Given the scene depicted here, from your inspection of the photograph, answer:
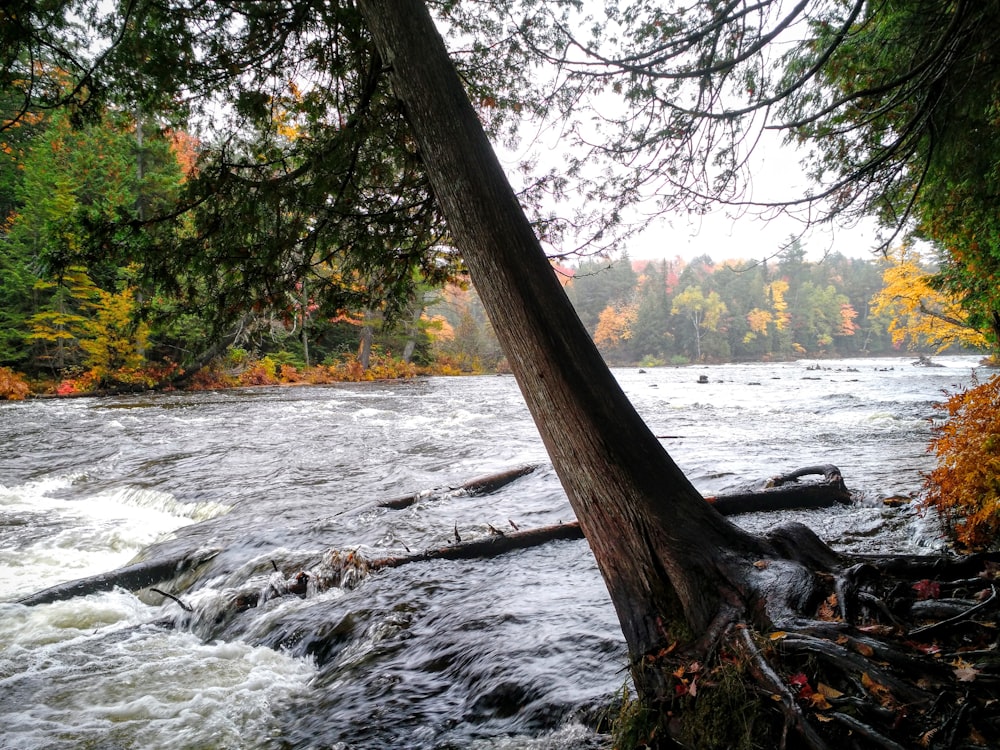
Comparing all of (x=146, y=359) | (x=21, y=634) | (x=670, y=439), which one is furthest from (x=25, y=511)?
(x=146, y=359)

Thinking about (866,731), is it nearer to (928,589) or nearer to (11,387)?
(928,589)

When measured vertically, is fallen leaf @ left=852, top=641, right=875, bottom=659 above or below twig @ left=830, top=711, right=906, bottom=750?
above

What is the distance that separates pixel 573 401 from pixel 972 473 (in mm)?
3499

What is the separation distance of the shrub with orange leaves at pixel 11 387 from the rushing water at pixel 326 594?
31.1 feet

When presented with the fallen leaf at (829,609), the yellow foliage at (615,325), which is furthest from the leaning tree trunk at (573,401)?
the yellow foliage at (615,325)

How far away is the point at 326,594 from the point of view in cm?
446

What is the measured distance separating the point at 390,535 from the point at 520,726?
128 inches

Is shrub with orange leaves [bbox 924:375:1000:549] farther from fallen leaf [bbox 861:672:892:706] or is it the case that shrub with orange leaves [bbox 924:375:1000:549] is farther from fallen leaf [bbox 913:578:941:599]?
fallen leaf [bbox 861:672:892:706]

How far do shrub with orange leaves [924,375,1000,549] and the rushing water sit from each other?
1.11 feet

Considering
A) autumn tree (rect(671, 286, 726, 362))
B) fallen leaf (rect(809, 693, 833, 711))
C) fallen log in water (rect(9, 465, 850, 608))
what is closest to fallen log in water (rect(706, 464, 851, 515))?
fallen log in water (rect(9, 465, 850, 608))

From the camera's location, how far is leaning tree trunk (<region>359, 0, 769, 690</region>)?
2.38 m

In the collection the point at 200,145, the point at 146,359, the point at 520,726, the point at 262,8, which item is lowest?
the point at 520,726

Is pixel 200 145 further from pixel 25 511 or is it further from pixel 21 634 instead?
pixel 25 511

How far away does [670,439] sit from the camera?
10.2 meters
